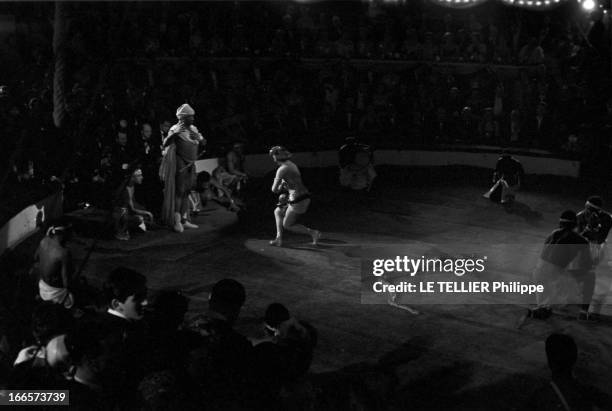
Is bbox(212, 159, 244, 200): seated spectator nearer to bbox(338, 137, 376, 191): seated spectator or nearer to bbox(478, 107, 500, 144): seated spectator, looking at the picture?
bbox(338, 137, 376, 191): seated spectator

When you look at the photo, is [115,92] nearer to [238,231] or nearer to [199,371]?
[238,231]

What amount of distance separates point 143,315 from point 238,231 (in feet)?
24.9

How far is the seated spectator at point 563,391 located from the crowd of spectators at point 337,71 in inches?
541

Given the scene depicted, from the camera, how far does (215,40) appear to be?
22.6 meters

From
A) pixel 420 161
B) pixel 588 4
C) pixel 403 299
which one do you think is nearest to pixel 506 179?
pixel 420 161

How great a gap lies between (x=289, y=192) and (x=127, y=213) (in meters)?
2.95

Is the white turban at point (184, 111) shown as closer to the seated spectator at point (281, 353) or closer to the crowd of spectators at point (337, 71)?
the crowd of spectators at point (337, 71)

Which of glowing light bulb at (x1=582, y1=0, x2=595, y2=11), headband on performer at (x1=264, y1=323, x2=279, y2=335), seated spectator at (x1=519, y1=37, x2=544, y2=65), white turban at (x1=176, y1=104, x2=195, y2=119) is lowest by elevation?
headband on performer at (x1=264, y1=323, x2=279, y2=335)

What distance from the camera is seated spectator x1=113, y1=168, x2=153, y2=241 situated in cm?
1382

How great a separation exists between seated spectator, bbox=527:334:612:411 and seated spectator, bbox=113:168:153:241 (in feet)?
29.8

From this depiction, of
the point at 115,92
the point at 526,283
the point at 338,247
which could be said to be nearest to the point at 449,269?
the point at 526,283

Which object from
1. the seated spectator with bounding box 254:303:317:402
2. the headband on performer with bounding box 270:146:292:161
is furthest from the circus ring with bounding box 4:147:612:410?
the headband on performer with bounding box 270:146:292:161

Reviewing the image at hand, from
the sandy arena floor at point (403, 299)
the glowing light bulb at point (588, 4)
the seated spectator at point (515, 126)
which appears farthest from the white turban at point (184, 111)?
the glowing light bulb at point (588, 4)

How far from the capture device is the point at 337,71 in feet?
75.7
